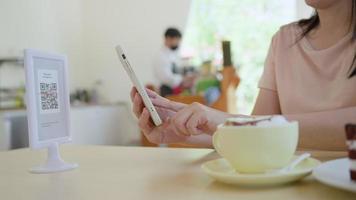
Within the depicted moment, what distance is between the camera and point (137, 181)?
0.70 meters

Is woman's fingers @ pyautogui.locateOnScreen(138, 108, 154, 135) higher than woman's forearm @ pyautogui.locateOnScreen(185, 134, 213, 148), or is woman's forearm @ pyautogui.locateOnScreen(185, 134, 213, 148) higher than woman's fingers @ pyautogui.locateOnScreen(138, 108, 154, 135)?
woman's fingers @ pyautogui.locateOnScreen(138, 108, 154, 135)

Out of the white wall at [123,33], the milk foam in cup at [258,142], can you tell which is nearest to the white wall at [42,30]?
the white wall at [123,33]

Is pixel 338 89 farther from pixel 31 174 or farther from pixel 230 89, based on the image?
pixel 230 89

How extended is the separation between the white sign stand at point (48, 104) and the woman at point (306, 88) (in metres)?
0.14

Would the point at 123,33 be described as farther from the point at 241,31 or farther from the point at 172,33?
the point at 241,31

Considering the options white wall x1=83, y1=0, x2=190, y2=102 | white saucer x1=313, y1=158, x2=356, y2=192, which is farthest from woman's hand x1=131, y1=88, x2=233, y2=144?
white wall x1=83, y1=0, x2=190, y2=102

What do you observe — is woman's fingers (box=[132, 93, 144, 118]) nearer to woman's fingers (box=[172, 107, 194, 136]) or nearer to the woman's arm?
woman's fingers (box=[172, 107, 194, 136])

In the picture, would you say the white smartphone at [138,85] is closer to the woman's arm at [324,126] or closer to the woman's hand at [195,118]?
the woman's hand at [195,118]

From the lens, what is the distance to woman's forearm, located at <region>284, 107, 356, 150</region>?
83 centimetres

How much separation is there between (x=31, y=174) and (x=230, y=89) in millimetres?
1975

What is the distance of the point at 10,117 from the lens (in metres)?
3.85

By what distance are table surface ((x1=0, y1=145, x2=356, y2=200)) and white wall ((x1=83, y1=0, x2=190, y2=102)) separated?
14.7 feet

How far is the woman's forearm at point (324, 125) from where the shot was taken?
83 centimetres

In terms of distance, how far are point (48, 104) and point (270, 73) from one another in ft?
2.00
